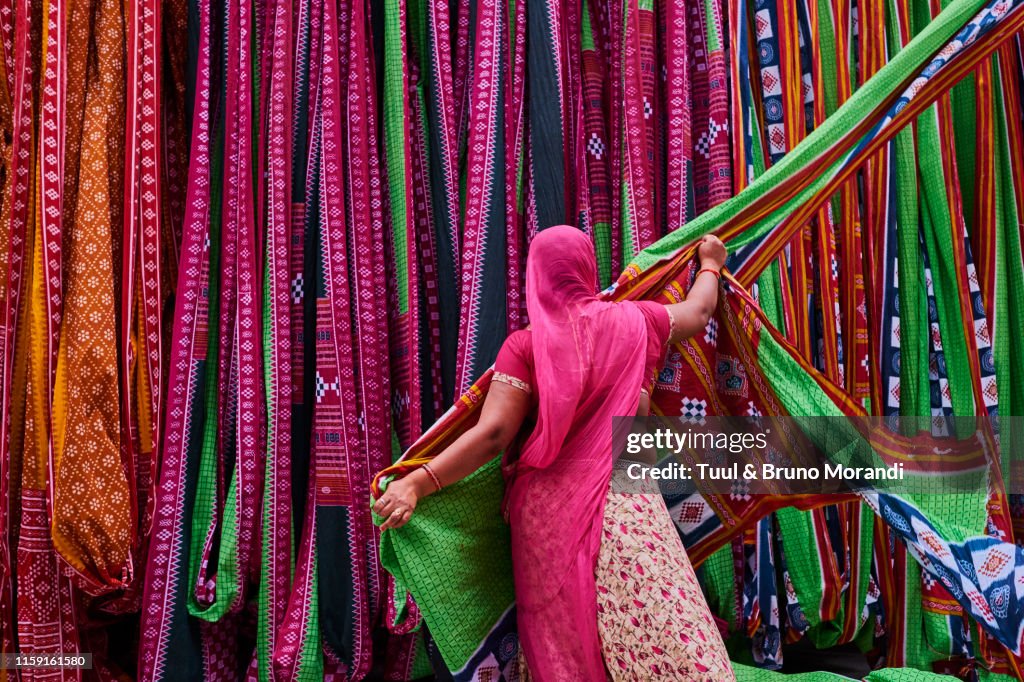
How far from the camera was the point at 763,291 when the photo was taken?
230cm

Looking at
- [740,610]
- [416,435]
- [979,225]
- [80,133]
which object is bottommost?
[740,610]

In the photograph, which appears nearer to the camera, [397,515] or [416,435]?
[397,515]

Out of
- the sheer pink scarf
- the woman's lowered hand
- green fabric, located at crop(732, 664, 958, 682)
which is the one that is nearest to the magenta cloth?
the sheer pink scarf

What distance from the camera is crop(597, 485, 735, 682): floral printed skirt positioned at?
155cm

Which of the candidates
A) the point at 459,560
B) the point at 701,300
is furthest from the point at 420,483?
the point at 701,300

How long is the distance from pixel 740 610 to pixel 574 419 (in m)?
0.92

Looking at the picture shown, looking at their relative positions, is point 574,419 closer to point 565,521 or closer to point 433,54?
point 565,521

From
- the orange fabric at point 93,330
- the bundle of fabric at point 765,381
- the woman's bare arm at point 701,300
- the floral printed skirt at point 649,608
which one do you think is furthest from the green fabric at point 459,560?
the orange fabric at point 93,330

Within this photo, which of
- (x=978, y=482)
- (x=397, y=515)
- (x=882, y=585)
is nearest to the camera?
(x=397, y=515)

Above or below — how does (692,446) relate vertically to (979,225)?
below

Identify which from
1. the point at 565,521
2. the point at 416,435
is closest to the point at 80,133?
the point at 416,435

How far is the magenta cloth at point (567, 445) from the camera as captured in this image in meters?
1.64

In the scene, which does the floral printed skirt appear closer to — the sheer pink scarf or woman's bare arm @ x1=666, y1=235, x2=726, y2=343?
the sheer pink scarf

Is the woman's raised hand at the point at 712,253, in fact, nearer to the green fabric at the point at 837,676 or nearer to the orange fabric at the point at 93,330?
the green fabric at the point at 837,676
